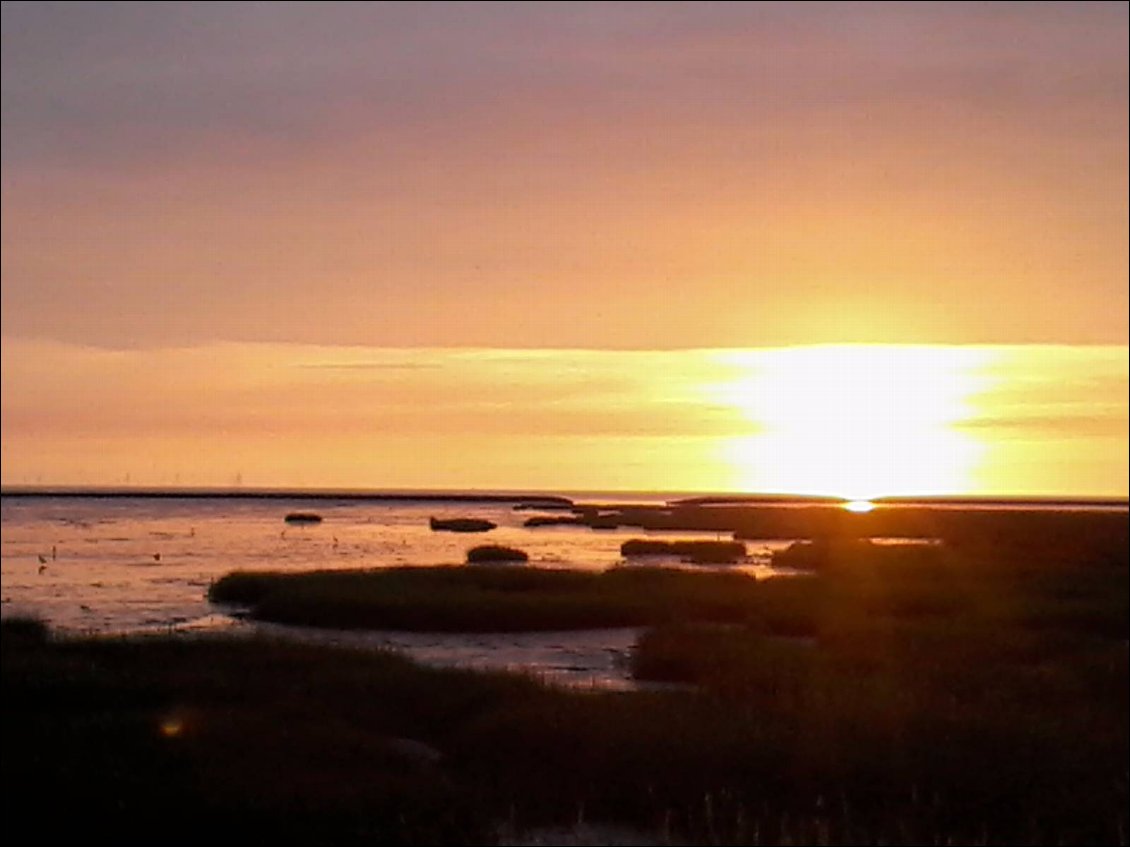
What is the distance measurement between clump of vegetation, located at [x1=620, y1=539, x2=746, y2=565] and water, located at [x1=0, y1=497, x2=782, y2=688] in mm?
1536

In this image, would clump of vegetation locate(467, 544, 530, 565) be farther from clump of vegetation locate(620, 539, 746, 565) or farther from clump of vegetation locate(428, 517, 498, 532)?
clump of vegetation locate(428, 517, 498, 532)

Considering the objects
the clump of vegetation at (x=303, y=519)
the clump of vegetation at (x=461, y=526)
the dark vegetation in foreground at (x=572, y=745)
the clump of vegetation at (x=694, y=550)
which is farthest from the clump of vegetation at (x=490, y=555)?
the clump of vegetation at (x=303, y=519)

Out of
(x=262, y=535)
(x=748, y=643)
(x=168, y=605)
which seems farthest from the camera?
(x=262, y=535)

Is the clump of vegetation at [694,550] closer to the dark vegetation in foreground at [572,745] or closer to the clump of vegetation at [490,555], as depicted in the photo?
the clump of vegetation at [490,555]

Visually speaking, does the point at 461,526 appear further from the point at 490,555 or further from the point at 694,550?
the point at 490,555

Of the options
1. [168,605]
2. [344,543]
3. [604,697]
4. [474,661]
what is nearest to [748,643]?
[474,661]

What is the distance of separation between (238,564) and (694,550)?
24164mm

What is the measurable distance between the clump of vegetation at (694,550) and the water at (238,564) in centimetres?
154

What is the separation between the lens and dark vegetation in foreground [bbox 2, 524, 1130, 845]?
17.8 m

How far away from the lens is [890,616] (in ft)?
144

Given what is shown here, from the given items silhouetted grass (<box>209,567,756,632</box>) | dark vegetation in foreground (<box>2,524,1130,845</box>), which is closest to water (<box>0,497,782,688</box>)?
silhouetted grass (<box>209,567,756,632</box>)

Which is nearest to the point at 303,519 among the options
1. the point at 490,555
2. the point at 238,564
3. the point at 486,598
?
the point at 238,564

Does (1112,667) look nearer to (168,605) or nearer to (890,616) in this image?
(890,616)

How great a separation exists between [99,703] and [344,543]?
225ft
